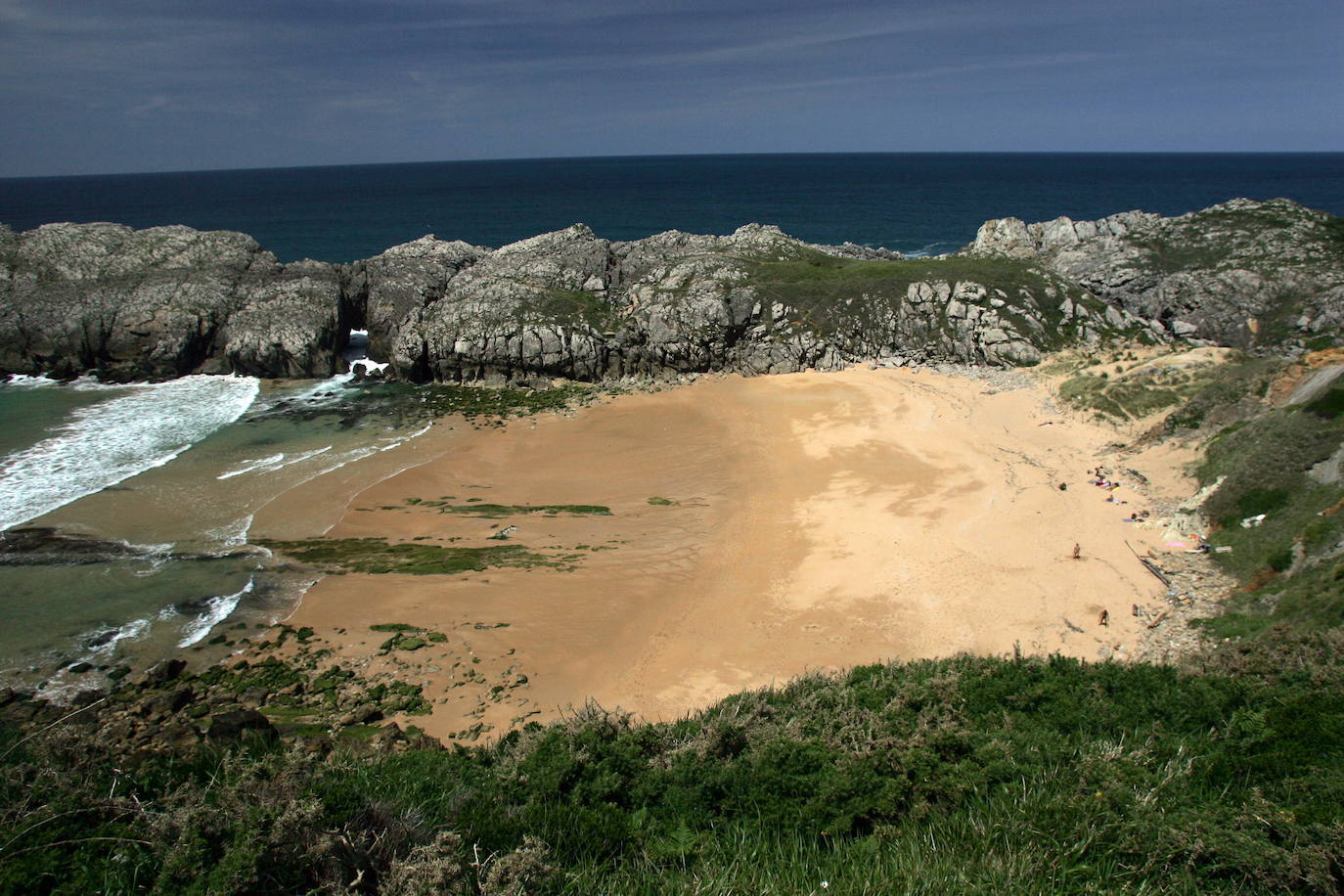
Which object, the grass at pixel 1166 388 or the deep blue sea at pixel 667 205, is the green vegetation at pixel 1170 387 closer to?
the grass at pixel 1166 388

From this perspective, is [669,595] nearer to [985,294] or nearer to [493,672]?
[493,672]

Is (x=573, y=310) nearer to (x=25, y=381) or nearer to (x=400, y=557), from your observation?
(x=400, y=557)

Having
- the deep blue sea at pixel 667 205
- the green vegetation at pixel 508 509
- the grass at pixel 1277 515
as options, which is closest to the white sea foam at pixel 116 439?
the green vegetation at pixel 508 509

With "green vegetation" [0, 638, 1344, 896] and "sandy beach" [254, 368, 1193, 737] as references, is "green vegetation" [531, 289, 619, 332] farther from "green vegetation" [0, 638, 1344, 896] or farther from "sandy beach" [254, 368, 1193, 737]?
"green vegetation" [0, 638, 1344, 896]

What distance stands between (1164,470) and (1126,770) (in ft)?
72.2

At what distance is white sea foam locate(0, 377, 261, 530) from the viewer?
2672 cm

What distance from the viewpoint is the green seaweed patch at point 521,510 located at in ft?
83.6

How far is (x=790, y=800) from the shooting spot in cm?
926

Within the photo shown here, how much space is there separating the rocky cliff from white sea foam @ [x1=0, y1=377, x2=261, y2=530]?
3.23 meters

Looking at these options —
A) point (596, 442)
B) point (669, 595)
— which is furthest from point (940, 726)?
point (596, 442)

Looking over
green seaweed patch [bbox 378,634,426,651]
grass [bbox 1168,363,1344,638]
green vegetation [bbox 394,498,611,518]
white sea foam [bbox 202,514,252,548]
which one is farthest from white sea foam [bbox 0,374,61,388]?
grass [bbox 1168,363,1344,638]

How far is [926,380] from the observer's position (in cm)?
3828

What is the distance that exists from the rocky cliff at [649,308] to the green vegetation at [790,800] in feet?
102

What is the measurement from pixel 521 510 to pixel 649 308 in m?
21.1
